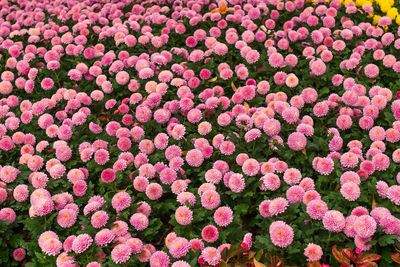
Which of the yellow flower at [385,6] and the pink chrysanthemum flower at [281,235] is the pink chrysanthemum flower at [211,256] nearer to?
the pink chrysanthemum flower at [281,235]

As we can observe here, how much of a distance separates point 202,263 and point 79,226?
1.05 metres

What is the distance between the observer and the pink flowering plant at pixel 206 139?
2354mm

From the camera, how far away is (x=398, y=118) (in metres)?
2.96

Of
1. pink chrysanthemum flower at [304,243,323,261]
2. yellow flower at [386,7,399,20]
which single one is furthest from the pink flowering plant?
yellow flower at [386,7,399,20]

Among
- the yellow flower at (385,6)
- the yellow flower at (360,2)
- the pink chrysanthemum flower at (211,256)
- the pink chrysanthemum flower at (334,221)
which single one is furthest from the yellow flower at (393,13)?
the pink chrysanthemum flower at (211,256)

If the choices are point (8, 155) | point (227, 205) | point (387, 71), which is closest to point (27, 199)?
point (8, 155)

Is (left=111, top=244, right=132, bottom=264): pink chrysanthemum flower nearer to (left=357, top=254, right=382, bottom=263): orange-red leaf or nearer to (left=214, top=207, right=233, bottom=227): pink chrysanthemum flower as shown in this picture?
(left=214, top=207, right=233, bottom=227): pink chrysanthemum flower

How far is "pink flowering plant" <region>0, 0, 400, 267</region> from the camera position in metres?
2.35

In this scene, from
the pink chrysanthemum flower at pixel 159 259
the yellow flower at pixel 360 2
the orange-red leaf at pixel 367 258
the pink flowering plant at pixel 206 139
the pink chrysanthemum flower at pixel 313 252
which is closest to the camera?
the orange-red leaf at pixel 367 258

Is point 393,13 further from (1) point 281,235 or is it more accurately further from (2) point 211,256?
(2) point 211,256

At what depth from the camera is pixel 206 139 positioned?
10.3 feet

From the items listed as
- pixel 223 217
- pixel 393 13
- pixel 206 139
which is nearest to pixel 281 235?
pixel 223 217

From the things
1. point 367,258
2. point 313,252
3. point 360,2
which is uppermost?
point 360,2

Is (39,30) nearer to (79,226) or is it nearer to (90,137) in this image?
(90,137)
